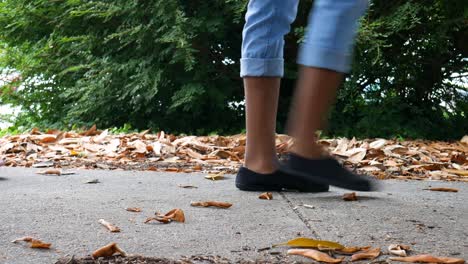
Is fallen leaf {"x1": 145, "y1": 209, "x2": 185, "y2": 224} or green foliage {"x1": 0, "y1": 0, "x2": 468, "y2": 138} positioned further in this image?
green foliage {"x1": 0, "y1": 0, "x2": 468, "y2": 138}

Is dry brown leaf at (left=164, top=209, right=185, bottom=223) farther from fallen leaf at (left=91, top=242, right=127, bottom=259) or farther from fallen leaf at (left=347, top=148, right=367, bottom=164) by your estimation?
fallen leaf at (left=347, top=148, right=367, bottom=164)

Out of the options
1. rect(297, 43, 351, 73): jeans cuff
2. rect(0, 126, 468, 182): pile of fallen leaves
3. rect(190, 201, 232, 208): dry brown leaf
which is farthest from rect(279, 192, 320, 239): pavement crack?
rect(0, 126, 468, 182): pile of fallen leaves

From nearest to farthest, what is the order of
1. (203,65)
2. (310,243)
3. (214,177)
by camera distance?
(310,243) < (214,177) < (203,65)

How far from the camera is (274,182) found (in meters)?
2.62

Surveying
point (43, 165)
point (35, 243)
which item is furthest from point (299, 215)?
point (43, 165)

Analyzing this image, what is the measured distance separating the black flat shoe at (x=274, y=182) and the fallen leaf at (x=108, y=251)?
1043mm

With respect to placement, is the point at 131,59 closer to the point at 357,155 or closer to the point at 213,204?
the point at 357,155

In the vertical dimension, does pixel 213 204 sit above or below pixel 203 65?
below

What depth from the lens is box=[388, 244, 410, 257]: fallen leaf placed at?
1684 mm

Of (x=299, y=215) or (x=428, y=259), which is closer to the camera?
(x=428, y=259)

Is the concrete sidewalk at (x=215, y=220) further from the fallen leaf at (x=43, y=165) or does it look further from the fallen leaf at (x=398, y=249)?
the fallen leaf at (x=43, y=165)

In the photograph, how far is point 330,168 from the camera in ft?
7.18

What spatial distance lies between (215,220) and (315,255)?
51 cm

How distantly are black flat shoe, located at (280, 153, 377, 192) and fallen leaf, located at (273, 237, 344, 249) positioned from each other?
1.45ft
